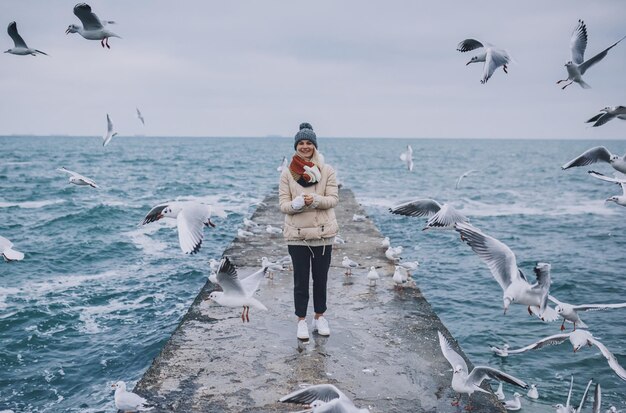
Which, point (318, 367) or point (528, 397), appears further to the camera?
point (528, 397)

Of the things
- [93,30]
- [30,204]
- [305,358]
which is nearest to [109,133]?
[93,30]

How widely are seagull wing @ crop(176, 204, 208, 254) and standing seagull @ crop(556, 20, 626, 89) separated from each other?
426 cm

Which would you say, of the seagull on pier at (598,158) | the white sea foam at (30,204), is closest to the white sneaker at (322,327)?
the seagull on pier at (598,158)

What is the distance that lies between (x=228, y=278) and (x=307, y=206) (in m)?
0.93

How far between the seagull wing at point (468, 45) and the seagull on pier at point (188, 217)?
12.8ft

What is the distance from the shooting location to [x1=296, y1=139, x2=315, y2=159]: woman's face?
4.43 metres

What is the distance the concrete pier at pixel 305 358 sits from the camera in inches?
157

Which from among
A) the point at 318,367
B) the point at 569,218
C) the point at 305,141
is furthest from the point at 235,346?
the point at 569,218

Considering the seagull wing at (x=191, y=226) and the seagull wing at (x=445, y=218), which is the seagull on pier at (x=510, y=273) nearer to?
the seagull wing at (x=445, y=218)

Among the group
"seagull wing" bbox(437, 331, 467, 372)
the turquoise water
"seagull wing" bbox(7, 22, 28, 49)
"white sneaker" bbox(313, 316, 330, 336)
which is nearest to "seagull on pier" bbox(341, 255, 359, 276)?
the turquoise water

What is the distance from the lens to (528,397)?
646 centimetres

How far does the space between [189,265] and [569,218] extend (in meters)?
16.7

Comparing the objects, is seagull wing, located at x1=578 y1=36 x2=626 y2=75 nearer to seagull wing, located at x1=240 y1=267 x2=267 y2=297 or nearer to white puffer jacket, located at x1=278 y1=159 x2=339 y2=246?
white puffer jacket, located at x1=278 y1=159 x2=339 y2=246

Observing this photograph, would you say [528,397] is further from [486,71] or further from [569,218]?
[569,218]
